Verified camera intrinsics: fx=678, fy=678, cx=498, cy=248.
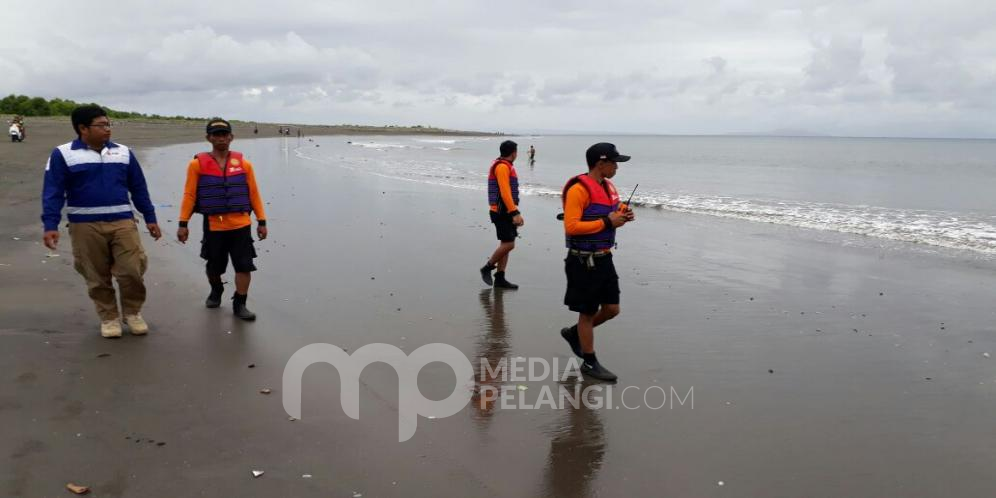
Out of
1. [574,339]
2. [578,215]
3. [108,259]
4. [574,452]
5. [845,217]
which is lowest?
[574,452]

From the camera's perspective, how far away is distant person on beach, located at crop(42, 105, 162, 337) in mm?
5355

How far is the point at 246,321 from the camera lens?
6.47m

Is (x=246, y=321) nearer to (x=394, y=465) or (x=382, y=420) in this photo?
(x=382, y=420)

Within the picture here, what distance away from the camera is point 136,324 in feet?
19.2

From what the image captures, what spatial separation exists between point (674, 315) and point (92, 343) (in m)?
5.56

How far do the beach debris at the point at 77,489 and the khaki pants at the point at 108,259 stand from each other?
2.63 meters

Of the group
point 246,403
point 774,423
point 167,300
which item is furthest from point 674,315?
point 167,300

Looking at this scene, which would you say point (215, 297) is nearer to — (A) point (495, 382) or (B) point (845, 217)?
(A) point (495, 382)

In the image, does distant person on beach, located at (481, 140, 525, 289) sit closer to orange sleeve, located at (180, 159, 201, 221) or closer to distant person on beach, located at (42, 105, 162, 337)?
orange sleeve, located at (180, 159, 201, 221)

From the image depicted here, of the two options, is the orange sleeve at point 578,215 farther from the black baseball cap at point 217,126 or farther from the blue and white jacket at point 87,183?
the blue and white jacket at point 87,183

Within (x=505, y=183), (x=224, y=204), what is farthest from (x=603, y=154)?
(x=224, y=204)

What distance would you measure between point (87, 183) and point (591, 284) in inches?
162

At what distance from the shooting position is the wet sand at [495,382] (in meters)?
3.85

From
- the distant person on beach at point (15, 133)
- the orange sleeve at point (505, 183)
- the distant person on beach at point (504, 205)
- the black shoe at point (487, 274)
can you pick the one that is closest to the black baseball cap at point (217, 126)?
Result: the distant person on beach at point (504, 205)
